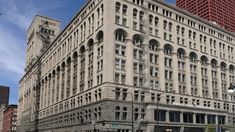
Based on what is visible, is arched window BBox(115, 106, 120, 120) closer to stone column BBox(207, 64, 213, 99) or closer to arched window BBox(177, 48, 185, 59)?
arched window BBox(177, 48, 185, 59)

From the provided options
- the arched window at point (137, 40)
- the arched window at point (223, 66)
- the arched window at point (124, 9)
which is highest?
the arched window at point (124, 9)

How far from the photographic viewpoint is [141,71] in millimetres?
85062

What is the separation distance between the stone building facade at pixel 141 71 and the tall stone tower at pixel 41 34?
167 ft

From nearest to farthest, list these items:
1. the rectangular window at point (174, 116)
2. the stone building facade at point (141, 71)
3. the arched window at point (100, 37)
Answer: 1. the stone building facade at point (141, 71)
2. the arched window at point (100, 37)
3. the rectangular window at point (174, 116)

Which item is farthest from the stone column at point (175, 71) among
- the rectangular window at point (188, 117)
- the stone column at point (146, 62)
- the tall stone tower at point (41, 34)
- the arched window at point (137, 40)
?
the tall stone tower at point (41, 34)

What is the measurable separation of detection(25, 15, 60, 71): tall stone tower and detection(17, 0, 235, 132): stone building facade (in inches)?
2001

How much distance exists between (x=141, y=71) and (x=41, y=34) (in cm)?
9567

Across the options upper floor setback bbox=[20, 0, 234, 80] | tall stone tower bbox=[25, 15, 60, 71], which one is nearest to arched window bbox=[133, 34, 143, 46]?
upper floor setback bbox=[20, 0, 234, 80]

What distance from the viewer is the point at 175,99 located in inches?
3561

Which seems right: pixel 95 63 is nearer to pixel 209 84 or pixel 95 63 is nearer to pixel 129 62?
pixel 129 62

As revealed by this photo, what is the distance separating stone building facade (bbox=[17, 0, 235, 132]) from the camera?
80.0 metres

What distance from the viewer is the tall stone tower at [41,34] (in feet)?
546

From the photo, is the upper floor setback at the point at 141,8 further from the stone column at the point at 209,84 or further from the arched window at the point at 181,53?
the stone column at the point at 209,84

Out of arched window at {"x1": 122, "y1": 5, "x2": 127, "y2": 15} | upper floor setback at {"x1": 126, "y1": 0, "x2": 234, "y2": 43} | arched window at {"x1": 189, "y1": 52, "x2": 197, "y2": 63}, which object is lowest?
arched window at {"x1": 189, "y1": 52, "x2": 197, "y2": 63}
